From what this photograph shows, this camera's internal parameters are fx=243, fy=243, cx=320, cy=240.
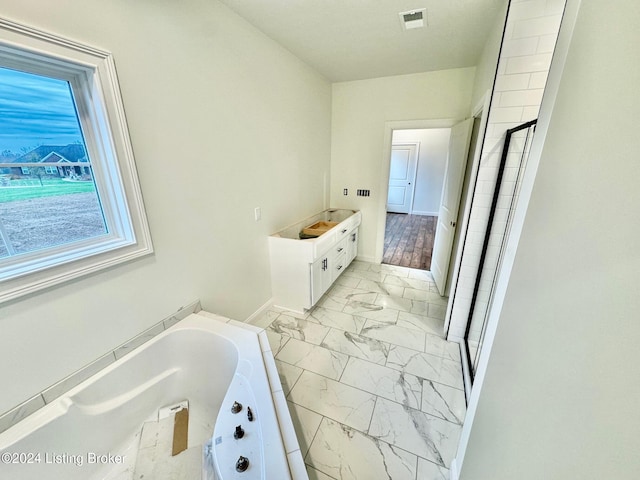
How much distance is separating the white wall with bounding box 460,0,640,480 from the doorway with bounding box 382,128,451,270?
4659mm

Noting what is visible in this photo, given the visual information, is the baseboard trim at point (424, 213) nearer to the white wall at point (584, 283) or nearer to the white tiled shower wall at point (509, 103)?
the white tiled shower wall at point (509, 103)

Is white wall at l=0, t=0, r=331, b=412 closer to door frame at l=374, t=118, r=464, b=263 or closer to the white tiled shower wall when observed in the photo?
door frame at l=374, t=118, r=464, b=263

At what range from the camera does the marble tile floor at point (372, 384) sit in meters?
1.36

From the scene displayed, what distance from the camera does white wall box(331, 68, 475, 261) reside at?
295cm

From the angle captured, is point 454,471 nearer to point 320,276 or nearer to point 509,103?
point 320,276

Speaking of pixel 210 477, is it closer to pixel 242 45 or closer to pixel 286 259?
pixel 286 259

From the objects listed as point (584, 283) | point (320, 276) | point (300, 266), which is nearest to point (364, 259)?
point (320, 276)

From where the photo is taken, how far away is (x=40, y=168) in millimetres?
1069

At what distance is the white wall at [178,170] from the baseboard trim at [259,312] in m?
0.07

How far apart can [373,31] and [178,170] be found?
1.99 metres

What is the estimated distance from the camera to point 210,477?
113cm

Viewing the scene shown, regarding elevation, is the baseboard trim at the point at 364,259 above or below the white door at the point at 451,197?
below

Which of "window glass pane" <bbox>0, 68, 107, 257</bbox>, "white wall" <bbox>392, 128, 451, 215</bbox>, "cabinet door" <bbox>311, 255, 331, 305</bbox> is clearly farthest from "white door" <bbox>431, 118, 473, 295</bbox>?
"white wall" <bbox>392, 128, 451, 215</bbox>

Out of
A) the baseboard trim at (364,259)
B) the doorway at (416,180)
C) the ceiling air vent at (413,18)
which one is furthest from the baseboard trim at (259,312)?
the doorway at (416,180)
